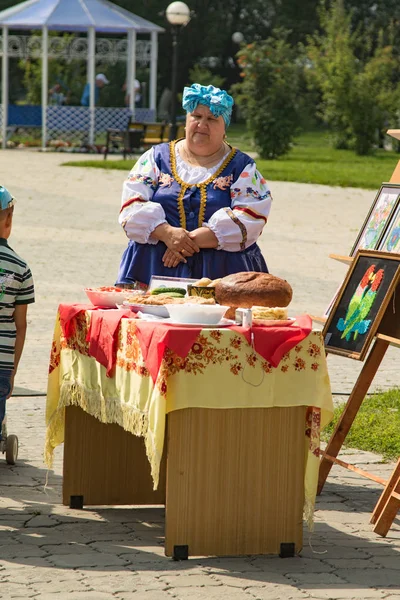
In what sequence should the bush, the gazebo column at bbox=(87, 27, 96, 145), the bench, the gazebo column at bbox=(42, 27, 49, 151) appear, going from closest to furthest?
1. the bench
2. the bush
3. the gazebo column at bbox=(87, 27, 96, 145)
4. the gazebo column at bbox=(42, 27, 49, 151)

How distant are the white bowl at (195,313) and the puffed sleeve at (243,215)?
4.25 ft

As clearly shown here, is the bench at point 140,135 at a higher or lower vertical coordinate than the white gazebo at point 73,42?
lower

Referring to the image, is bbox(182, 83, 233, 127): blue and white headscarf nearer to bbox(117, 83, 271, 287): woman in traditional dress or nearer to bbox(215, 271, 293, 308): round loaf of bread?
bbox(117, 83, 271, 287): woman in traditional dress

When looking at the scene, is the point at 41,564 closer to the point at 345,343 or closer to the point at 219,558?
the point at 219,558

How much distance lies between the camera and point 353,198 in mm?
22094

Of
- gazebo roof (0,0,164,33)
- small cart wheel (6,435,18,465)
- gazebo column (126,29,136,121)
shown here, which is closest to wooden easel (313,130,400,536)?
small cart wheel (6,435,18,465)

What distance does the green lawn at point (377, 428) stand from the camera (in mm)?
7176

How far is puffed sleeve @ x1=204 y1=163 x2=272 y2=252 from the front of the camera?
20.0 feet

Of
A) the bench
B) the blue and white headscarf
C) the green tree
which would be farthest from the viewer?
the green tree

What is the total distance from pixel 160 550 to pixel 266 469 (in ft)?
1.98

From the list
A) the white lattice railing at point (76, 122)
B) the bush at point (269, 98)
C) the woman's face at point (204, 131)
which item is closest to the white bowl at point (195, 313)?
the woman's face at point (204, 131)

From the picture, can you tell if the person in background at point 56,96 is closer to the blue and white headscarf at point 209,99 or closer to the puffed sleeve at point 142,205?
the puffed sleeve at point 142,205

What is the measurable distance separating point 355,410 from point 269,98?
25.2 metres

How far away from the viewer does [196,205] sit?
20.4 ft
